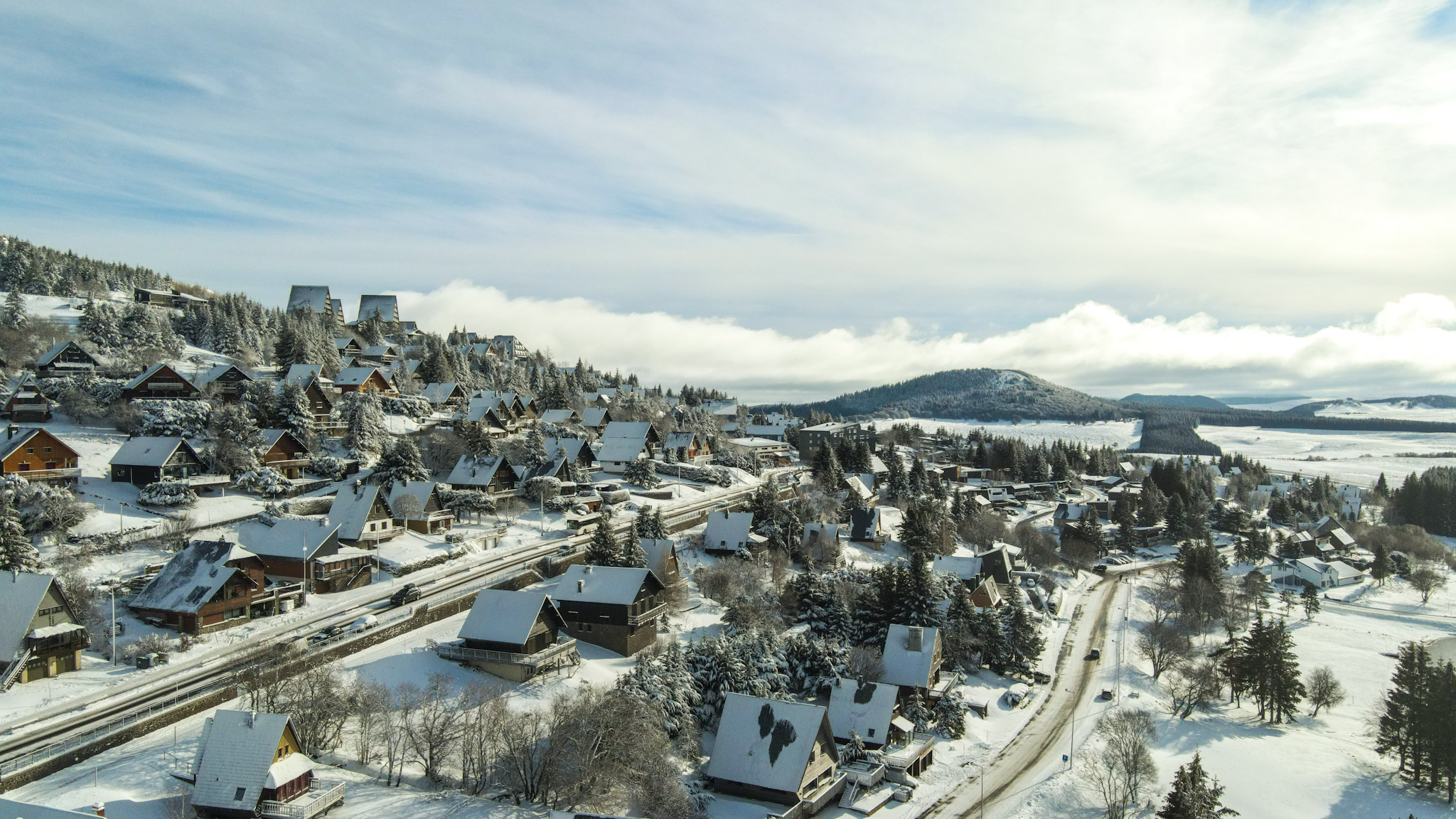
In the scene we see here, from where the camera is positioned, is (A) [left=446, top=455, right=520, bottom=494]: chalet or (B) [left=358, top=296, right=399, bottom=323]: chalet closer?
(A) [left=446, top=455, right=520, bottom=494]: chalet

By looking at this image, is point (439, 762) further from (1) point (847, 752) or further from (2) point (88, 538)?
(2) point (88, 538)

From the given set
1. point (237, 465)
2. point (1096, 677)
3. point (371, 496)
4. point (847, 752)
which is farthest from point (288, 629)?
point (1096, 677)

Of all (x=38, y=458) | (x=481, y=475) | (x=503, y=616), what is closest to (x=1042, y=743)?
(x=503, y=616)

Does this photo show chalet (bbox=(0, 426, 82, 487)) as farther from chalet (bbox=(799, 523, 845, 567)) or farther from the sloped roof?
chalet (bbox=(799, 523, 845, 567))

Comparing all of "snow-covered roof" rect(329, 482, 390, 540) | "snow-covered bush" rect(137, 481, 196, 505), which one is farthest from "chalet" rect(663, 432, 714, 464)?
"snow-covered bush" rect(137, 481, 196, 505)

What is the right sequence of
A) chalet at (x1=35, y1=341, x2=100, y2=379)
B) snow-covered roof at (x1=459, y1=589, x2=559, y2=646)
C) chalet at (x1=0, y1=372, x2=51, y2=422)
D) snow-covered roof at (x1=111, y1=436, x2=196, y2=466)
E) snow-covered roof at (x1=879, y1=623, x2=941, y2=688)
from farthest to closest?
chalet at (x1=35, y1=341, x2=100, y2=379)
chalet at (x1=0, y1=372, x2=51, y2=422)
snow-covered roof at (x1=111, y1=436, x2=196, y2=466)
snow-covered roof at (x1=879, y1=623, x2=941, y2=688)
snow-covered roof at (x1=459, y1=589, x2=559, y2=646)

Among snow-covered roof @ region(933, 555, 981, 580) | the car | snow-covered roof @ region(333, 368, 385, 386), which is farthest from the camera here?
snow-covered roof @ region(333, 368, 385, 386)

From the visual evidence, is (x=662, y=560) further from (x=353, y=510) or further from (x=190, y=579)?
(x=190, y=579)
